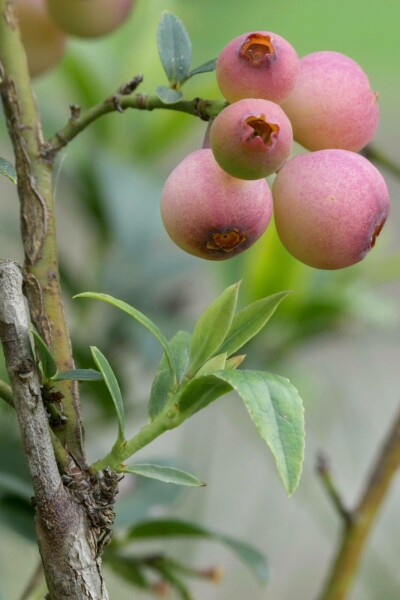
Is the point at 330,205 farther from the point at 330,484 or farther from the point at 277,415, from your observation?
the point at 330,484

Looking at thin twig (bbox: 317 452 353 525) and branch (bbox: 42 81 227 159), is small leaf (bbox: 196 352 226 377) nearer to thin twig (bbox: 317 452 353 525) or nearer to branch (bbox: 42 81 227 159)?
branch (bbox: 42 81 227 159)

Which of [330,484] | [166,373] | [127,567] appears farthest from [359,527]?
[166,373]

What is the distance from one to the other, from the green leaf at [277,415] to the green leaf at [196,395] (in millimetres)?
23

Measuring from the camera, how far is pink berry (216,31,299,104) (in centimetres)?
31

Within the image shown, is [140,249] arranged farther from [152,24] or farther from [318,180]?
[318,180]

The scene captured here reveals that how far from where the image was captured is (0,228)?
3.04ft

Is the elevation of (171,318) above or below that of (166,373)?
above

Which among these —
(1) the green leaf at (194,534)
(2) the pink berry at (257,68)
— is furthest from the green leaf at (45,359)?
(1) the green leaf at (194,534)

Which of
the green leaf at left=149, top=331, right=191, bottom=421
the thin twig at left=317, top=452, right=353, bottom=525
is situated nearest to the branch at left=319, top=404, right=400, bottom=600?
the thin twig at left=317, top=452, right=353, bottom=525

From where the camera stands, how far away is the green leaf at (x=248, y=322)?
1.15ft

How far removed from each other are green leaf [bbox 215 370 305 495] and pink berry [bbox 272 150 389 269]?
52 mm

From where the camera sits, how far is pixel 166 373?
0.36 metres

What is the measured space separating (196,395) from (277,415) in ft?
0.15

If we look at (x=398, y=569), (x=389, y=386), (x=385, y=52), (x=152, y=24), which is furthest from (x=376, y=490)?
(x=385, y=52)
